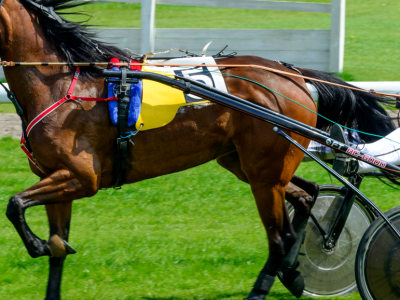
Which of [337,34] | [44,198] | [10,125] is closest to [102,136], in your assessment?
[44,198]

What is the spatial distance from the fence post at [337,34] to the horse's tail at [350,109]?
5411mm

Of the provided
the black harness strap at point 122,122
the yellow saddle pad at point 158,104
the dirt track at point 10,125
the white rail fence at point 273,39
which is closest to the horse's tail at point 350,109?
the yellow saddle pad at point 158,104

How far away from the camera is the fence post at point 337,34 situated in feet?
31.8

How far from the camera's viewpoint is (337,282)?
460cm

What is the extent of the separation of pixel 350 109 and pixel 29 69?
7.78ft

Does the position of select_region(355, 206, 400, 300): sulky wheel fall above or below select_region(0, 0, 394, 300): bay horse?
below

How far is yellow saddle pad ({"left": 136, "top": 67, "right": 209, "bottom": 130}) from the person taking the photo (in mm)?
3969

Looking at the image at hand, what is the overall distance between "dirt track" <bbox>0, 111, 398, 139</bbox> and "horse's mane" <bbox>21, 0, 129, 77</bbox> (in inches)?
155

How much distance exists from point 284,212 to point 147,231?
1588mm

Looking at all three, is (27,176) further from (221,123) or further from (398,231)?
(398,231)

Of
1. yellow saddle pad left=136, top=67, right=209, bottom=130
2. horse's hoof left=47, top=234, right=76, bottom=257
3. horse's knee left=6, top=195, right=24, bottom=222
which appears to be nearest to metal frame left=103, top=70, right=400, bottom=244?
yellow saddle pad left=136, top=67, right=209, bottom=130

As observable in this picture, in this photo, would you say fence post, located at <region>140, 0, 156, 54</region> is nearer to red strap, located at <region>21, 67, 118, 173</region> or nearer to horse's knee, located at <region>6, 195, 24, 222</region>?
red strap, located at <region>21, 67, 118, 173</region>

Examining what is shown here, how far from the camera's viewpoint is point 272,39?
32.7 feet

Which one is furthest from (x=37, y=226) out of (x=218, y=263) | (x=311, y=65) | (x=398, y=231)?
(x=311, y=65)
